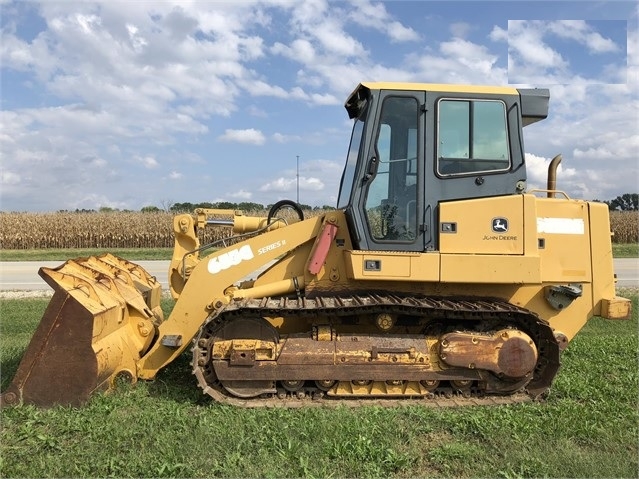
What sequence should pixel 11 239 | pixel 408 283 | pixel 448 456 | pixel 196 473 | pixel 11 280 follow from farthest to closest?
pixel 11 239
pixel 11 280
pixel 408 283
pixel 448 456
pixel 196 473

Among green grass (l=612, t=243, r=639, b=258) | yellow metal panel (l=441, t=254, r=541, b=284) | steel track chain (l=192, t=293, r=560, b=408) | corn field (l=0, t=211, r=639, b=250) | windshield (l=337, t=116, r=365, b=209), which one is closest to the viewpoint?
steel track chain (l=192, t=293, r=560, b=408)

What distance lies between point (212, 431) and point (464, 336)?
8.60 ft

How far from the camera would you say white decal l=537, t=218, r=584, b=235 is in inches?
222

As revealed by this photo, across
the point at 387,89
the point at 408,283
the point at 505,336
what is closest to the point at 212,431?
the point at 408,283

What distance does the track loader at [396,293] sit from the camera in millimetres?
5227

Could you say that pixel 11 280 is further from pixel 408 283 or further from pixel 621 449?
pixel 621 449

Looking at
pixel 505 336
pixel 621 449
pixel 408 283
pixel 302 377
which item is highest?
pixel 408 283

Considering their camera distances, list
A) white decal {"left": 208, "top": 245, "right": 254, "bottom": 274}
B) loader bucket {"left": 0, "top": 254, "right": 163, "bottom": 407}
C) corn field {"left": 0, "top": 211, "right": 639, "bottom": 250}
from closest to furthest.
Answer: loader bucket {"left": 0, "top": 254, "right": 163, "bottom": 407}
white decal {"left": 208, "top": 245, "right": 254, "bottom": 274}
corn field {"left": 0, "top": 211, "right": 639, "bottom": 250}

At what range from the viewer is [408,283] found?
5613mm

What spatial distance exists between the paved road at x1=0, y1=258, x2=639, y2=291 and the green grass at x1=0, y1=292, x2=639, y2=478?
857 centimetres

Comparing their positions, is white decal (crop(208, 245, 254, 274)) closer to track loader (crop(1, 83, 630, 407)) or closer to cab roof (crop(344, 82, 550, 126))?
track loader (crop(1, 83, 630, 407))

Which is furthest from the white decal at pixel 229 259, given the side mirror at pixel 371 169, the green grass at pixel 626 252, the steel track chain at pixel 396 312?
the green grass at pixel 626 252

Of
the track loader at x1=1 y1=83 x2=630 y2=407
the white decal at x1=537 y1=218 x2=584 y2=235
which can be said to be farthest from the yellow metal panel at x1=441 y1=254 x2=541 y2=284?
the white decal at x1=537 y1=218 x2=584 y2=235

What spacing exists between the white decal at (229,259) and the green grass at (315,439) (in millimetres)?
1333
